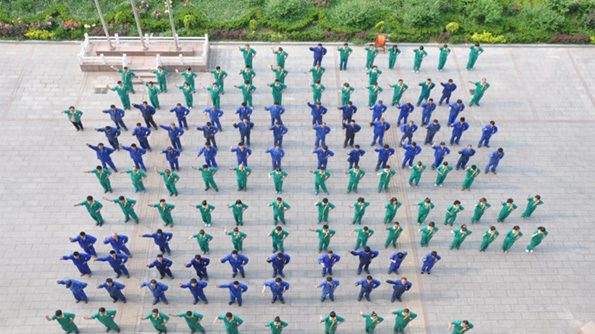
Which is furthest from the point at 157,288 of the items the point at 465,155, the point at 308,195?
the point at 465,155

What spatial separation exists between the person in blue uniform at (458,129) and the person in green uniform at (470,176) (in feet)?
4.75

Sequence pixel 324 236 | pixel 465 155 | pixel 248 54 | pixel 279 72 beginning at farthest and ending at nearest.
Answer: pixel 248 54 → pixel 279 72 → pixel 465 155 → pixel 324 236

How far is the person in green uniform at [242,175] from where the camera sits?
16172 millimetres

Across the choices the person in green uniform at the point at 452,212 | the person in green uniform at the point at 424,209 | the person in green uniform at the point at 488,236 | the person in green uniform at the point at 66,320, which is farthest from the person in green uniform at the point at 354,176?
the person in green uniform at the point at 66,320

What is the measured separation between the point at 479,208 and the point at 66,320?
Result: 12.3 metres

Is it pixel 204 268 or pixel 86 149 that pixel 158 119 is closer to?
pixel 86 149

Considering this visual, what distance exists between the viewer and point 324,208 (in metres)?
15.5

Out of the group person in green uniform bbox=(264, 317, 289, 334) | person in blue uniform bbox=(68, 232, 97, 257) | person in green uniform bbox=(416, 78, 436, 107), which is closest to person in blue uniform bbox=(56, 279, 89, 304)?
person in blue uniform bbox=(68, 232, 97, 257)

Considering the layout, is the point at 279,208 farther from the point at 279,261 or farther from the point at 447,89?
the point at 447,89

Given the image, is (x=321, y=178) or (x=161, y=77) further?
(x=161, y=77)

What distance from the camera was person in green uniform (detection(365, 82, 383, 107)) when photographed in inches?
752

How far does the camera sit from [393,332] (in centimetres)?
1422

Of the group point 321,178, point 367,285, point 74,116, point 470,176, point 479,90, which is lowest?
point 367,285

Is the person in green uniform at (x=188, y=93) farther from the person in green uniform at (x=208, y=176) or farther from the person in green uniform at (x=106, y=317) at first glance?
the person in green uniform at (x=106, y=317)
